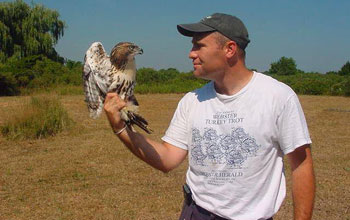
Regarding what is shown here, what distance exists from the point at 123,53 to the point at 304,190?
1.67 metres

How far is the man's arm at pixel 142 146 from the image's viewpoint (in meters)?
2.84

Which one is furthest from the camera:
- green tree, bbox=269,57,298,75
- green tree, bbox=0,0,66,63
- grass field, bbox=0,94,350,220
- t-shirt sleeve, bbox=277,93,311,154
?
green tree, bbox=269,57,298,75

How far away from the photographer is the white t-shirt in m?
2.64

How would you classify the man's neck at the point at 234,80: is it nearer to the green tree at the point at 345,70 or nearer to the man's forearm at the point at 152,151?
the man's forearm at the point at 152,151

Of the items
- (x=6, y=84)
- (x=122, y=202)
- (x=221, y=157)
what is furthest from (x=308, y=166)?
(x=6, y=84)

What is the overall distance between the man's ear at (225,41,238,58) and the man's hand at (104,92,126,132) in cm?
77

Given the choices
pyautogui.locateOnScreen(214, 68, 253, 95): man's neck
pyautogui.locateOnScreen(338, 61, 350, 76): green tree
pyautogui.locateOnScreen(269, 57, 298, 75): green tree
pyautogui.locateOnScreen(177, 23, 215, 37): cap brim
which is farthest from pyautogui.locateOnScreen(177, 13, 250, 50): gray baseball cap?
pyautogui.locateOnScreen(269, 57, 298, 75): green tree

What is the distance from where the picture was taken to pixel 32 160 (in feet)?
34.8

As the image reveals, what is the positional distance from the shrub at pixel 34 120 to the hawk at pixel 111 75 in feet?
33.6

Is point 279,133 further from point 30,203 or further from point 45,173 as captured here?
point 45,173

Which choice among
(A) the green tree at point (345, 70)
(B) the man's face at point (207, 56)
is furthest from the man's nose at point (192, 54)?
(A) the green tree at point (345, 70)

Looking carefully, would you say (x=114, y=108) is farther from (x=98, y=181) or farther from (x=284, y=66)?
(x=284, y=66)

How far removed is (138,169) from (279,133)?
7.29 meters

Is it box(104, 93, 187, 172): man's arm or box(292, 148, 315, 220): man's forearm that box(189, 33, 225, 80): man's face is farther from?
box(292, 148, 315, 220): man's forearm
